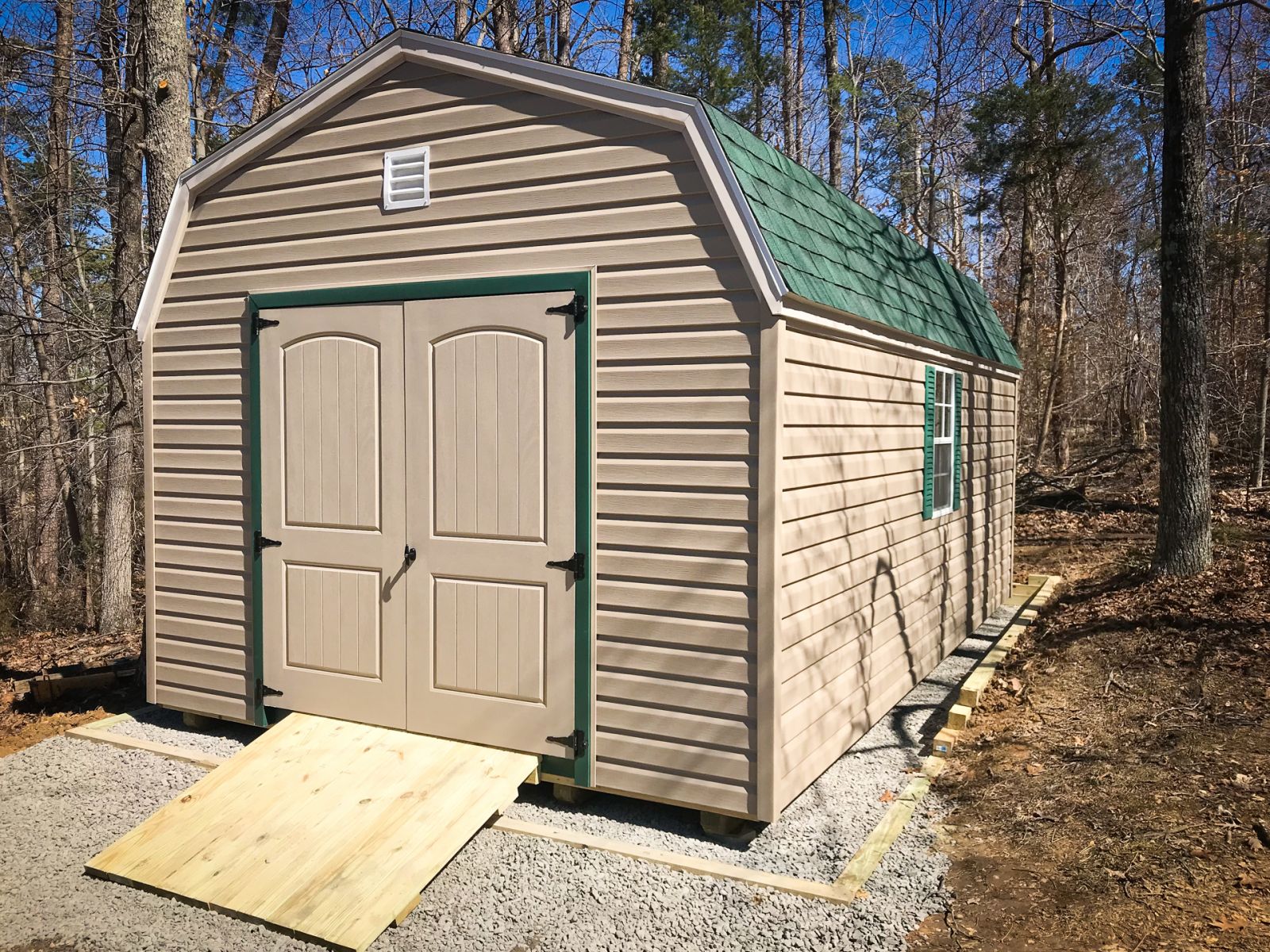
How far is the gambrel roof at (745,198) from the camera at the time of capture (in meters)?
4.20

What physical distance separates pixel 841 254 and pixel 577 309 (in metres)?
1.79

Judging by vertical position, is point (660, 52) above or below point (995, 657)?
above

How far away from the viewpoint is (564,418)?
458 cm

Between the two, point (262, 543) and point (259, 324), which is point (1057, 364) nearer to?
point (259, 324)

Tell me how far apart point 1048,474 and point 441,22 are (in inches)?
518

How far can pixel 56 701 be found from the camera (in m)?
6.49

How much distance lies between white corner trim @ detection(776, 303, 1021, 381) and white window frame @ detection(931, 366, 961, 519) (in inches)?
4.7

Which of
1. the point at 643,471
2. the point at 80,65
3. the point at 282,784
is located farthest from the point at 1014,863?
the point at 80,65

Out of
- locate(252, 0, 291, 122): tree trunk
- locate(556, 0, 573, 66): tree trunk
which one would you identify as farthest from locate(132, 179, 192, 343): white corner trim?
locate(556, 0, 573, 66): tree trunk

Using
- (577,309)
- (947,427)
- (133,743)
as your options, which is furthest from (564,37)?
(133,743)

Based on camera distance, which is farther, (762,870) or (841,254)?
(841,254)

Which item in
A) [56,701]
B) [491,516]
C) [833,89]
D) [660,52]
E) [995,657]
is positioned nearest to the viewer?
[491,516]

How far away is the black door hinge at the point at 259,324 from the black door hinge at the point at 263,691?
2047 mm

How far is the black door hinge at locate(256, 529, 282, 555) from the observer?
5371 millimetres
